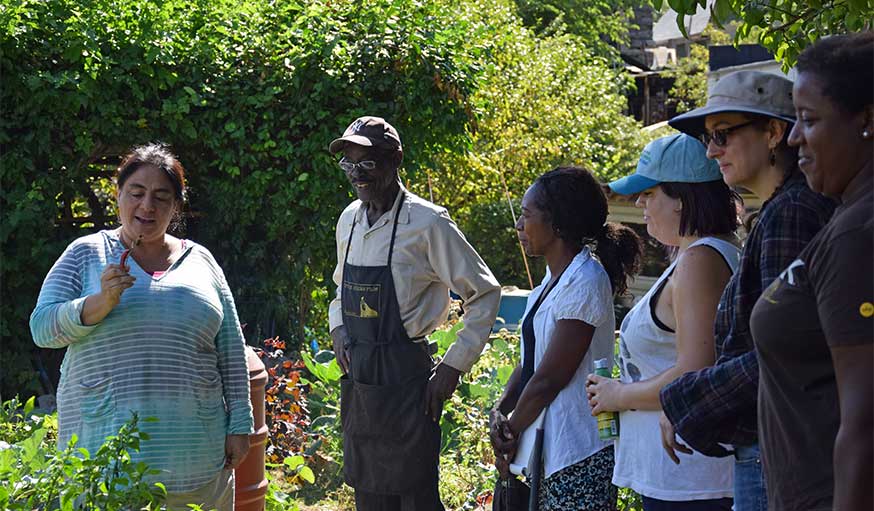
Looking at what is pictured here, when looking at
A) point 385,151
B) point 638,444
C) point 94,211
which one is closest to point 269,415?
point 94,211

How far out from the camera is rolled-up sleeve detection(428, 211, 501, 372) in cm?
450

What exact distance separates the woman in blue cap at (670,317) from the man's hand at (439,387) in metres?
1.24

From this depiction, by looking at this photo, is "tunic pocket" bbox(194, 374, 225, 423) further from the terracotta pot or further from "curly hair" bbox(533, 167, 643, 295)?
"curly hair" bbox(533, 167, 643, 295)

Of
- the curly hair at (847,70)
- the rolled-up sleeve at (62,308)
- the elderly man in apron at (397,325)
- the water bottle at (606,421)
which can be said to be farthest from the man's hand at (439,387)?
the curly hair at (847,70)

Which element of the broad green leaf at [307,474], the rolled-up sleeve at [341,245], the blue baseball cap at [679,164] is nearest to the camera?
the blue baseball cap at [679,164]

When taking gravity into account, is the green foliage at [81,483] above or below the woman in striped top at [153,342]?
below

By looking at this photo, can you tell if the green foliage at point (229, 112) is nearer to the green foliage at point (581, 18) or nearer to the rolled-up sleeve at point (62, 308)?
the rolled-up sleeve at point (62, 308)

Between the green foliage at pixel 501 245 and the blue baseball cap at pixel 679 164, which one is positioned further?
the green foliage at pixel 501 245

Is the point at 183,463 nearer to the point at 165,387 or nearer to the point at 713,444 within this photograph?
the point at 165,387

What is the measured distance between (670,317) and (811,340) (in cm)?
103

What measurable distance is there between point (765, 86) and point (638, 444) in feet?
3.73

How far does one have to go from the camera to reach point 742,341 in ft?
8.32

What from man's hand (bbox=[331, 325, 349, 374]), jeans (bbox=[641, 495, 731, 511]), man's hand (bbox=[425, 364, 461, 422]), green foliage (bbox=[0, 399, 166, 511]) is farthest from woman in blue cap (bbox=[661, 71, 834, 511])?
man's hand (bbox=[331, 325, 349, 374])

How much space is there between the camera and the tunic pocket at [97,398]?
369 cm
